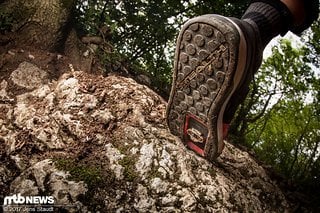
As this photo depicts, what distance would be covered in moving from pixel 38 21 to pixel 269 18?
84.6 inches

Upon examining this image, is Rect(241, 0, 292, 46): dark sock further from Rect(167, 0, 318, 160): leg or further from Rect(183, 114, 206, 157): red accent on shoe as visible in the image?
Rect(183, 114, 206, 157): red accent on shoe

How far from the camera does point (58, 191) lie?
2.33 metres

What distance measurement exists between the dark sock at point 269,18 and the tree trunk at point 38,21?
6.16ft

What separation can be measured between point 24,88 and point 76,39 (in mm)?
893

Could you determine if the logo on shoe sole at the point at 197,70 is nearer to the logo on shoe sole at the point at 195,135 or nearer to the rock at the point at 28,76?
the logo on shoe sole at the point at 195,135

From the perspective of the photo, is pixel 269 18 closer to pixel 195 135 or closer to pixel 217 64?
pixel 217 64

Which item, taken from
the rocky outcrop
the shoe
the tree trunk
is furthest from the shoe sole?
the tree trunk

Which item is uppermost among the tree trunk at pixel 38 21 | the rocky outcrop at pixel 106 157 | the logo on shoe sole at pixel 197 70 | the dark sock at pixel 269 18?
the tree trunk at pixel 38 21

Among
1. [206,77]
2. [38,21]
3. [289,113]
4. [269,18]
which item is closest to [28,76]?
[38,21]

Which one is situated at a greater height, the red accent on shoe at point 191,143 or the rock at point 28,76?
the rock at point 28,76

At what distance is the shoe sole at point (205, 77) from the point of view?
7.15 feet

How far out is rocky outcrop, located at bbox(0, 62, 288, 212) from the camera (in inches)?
93.9

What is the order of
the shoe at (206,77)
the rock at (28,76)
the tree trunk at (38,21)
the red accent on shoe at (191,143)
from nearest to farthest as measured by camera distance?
the shoe at (206,77), the red accent on shoe at (191,143), the rock at (28,76), the tree trunk at (38,21)

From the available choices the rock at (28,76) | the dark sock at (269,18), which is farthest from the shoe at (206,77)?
the rock at (28,76)
